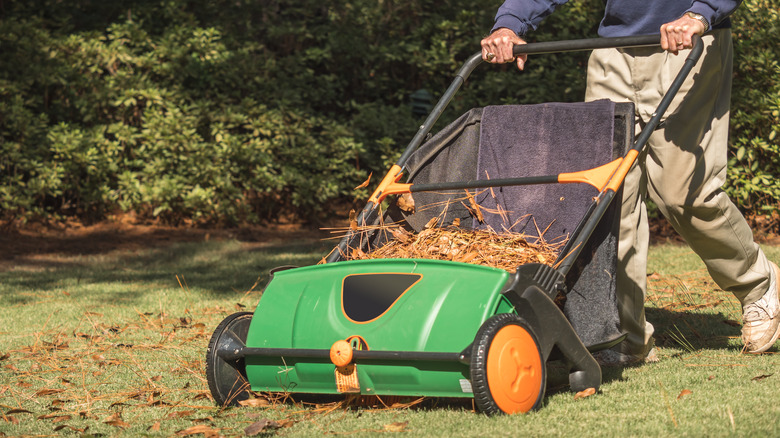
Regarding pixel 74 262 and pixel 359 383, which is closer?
pixel 359 383

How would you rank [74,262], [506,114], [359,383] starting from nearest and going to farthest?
[359,383]
[506,114]
[74,262]

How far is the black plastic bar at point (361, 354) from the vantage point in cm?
→ 260

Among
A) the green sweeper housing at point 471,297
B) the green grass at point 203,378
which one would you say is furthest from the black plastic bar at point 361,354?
the green grass at point 203,378

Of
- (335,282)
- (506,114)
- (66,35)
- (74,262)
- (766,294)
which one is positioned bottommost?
(74,262)

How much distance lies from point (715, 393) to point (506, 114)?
1.34 m

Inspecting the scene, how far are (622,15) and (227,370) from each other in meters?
2.03

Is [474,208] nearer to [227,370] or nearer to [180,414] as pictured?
[227,370]

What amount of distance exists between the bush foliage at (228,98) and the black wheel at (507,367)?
5.20 m

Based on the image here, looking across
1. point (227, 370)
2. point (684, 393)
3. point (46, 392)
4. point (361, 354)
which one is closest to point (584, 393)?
point (684, 393)

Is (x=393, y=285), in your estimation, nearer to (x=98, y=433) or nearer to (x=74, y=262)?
(x=98, y=433)

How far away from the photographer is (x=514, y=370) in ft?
8.70

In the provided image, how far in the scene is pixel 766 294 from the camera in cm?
378

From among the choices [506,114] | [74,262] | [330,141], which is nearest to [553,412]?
[506,114]


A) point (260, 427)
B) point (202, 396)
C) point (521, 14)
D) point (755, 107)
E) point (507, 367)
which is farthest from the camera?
point (755, 107)
